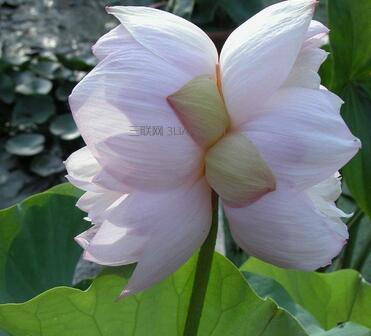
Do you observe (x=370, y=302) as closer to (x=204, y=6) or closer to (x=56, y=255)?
(x=56, y=255)

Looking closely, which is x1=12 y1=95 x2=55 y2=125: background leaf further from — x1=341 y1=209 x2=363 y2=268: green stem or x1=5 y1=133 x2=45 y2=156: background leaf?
x1=341 y1=209 x2=363 y2=268: green stem

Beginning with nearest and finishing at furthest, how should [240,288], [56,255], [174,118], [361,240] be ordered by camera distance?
[174,118], [240,288], [56,255], [361,240]

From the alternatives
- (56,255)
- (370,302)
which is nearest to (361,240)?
(370,302)

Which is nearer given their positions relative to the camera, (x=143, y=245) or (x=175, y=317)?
(x=143, y=245)

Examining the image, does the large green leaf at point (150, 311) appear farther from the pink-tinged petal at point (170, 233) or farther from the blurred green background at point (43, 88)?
the blurred green background at point (43, 88)

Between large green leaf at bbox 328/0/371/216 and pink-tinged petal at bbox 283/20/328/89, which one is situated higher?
pink-tinged petal at bbox 283/20/328/89

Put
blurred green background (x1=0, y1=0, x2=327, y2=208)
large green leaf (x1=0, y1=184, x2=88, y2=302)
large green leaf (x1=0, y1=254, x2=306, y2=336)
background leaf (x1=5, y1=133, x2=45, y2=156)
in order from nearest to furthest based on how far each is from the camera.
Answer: large green leaf (x1=0, y1=254, x2=306, y2=336) → large green leaf (x1=0, y1=184, x2=88, y2=302) → blurred green background (x1=0, y1=0, x2=327, y2=208) → background leaf (x1=5, y1=133, x2=45, y2=156)

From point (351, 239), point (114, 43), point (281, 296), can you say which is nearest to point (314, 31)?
point (114, 43)

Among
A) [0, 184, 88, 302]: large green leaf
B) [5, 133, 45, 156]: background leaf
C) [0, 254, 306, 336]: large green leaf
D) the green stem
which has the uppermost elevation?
[0, 254, 306, 336]: large green leaf

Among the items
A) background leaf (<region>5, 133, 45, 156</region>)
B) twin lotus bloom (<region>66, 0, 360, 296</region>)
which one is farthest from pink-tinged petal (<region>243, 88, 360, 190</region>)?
background leaf (<region>5, 133, 45, 156</region>)
